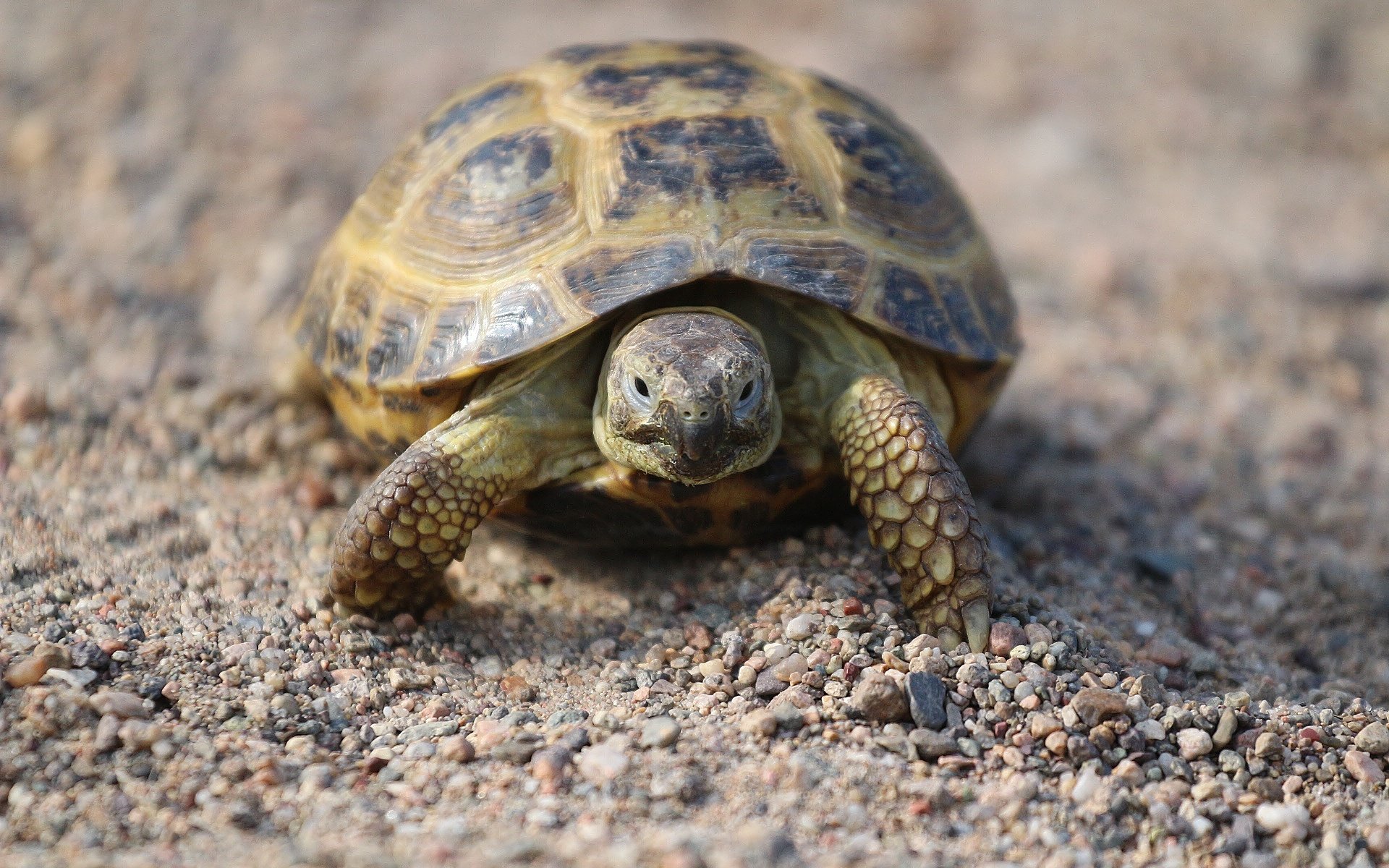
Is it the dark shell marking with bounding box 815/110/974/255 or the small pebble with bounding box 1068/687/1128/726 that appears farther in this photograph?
the dark shell marking with bounding box 815/110/974/255

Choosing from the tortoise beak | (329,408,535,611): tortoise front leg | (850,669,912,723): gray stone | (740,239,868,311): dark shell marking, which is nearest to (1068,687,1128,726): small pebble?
(850,669,912,723): gray stone

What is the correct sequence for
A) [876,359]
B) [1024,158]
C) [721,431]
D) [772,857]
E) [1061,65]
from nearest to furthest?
[772,857] → [721,431] → [876,359] → [1024,158] → [1061,65]

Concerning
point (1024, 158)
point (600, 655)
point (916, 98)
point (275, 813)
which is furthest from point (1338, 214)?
point (275, 813)

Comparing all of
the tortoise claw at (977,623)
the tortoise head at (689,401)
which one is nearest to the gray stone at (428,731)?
the tortoise head at (689,401)

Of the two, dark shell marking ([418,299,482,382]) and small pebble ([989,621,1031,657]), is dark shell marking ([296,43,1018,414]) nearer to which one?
dark shell marking ([418,299,482,382])

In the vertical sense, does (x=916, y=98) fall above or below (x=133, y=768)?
above

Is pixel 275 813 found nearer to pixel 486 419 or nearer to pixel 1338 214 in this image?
pixel 486 419
